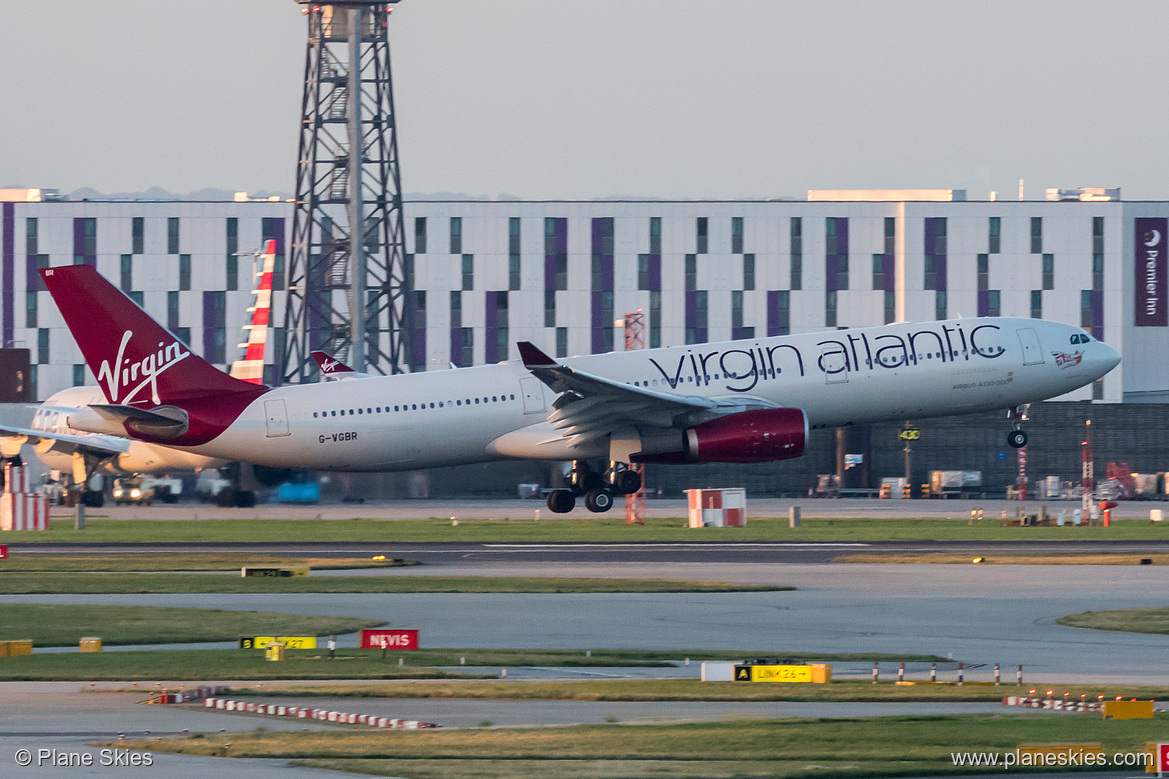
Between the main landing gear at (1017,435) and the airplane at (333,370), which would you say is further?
the airplane at (333,370)

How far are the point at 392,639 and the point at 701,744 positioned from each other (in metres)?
9.13

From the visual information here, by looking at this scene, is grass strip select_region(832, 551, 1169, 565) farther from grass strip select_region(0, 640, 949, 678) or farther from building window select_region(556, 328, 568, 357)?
building window select_region(556, 328, 568, 357)

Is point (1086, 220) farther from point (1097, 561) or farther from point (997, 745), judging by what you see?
point (997, 745)

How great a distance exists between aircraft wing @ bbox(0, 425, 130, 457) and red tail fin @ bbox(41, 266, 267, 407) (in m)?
33.6

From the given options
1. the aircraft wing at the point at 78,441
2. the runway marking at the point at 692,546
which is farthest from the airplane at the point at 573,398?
the aircraft wing at the point at 78,441

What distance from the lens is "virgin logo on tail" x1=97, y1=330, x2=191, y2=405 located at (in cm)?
4981

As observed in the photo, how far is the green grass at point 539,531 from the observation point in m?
56.8

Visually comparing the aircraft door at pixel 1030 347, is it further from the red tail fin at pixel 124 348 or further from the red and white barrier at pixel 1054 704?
the red and white barrier at pixel 1054 704

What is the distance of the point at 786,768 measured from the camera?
52.5 ft

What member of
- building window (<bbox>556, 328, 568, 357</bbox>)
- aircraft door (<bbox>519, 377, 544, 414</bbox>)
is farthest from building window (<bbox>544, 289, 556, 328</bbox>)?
aircraft door (<bbox>519, 377, 544, 414</bbox>)

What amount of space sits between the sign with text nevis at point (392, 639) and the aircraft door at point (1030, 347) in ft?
108

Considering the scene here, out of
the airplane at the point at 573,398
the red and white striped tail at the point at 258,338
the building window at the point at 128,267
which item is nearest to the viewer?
the airplane at the point at 573,398

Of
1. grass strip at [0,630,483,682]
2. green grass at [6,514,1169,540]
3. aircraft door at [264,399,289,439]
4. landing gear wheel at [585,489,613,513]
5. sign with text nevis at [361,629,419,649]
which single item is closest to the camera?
grass strip at [0,630,483,682]

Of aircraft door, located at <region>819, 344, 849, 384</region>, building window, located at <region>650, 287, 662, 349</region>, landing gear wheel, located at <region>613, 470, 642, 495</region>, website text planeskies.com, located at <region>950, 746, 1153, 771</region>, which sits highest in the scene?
building window, located at <region>650, 287, 662, 349</region>
